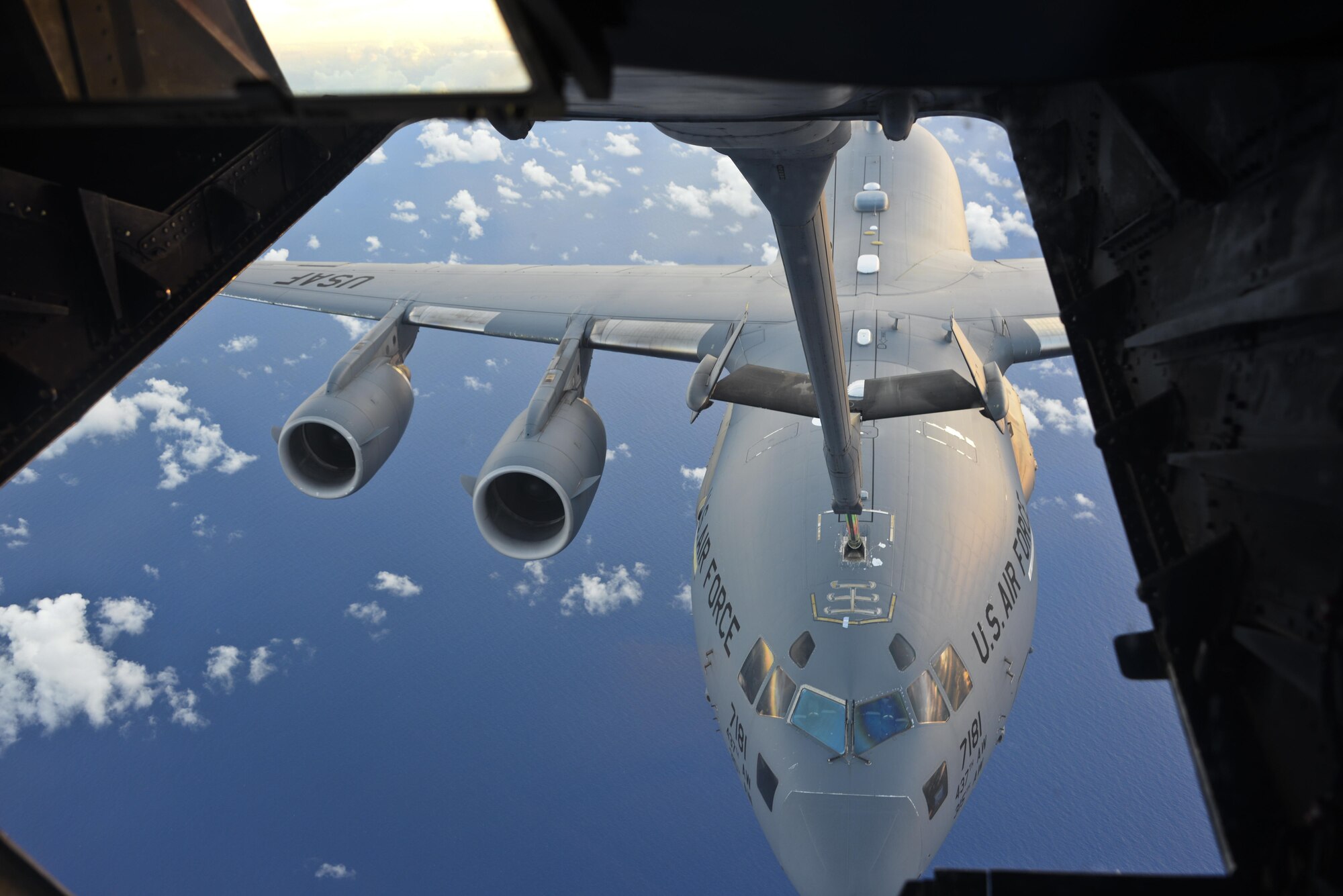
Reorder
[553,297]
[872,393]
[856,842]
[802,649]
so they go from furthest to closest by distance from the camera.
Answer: [553,297], [802,649], [856,842], [872,393]

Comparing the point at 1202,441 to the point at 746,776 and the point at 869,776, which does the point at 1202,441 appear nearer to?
the point at 869,776

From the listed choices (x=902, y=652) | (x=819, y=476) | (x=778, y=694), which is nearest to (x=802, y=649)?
(x=778, y=694)

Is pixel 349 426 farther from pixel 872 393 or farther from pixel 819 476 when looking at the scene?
pixel 872 393

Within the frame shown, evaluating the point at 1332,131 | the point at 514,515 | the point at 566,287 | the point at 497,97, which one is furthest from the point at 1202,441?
the point at 566,287

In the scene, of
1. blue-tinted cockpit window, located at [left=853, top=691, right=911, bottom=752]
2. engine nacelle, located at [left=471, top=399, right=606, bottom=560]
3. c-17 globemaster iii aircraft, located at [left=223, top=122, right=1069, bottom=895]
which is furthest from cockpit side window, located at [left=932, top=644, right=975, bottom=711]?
engine nacelle, located at [left=471, top=399, right=606, bottom=560]

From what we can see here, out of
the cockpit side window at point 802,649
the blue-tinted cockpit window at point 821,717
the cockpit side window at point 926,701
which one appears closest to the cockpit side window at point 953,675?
the cockpit side window at point 926,701

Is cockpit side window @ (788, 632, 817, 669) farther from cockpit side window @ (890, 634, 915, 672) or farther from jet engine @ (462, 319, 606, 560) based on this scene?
jet engine @ (462, 319, 606, 560)
